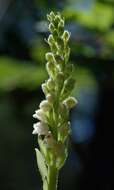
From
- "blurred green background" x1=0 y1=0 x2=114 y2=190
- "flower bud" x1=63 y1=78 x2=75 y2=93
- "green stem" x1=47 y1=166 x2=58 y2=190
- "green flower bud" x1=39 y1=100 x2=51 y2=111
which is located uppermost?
"blurred green background" x1=0 y1=0 x2=114 y2=190

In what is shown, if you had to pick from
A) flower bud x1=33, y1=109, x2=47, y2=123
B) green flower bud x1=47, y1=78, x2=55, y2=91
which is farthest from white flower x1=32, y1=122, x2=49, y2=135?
green flower bud x1=47, y1=78, x2=55, y2=91

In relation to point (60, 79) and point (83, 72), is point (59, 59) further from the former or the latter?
point (83, 72)

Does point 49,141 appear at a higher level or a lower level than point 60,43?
lower

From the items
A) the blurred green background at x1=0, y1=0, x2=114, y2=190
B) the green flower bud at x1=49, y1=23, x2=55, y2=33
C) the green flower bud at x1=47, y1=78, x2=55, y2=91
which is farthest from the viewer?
the blurred green background at x1=0, y1=0, x2=114, y2=190

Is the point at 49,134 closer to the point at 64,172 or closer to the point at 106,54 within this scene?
the point at 106,54

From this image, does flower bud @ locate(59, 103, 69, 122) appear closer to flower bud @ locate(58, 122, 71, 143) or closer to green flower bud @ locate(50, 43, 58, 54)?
flower bud @ locate(58, 122, 71, 143)

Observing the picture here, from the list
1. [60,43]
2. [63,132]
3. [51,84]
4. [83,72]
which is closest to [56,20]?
[60,43]

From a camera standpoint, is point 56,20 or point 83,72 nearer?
point 56,20

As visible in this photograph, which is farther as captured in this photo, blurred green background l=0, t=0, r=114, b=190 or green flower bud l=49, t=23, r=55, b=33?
blurred green background l=0, t=0, r=114, b=190

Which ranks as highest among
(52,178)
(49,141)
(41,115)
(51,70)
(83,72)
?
(83,72)

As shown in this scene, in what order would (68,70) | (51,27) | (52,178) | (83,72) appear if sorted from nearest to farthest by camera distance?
(52,178), (68,70), (51,27), (83,72)
